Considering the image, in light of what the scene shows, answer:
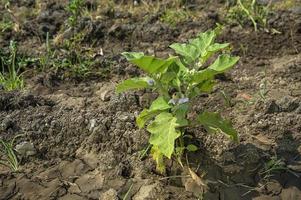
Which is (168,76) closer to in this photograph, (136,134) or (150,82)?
(150,82)

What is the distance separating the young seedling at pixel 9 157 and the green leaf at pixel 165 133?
0.83 meters

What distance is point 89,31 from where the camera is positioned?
4164 millimetres

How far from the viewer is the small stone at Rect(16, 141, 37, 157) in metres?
2.98

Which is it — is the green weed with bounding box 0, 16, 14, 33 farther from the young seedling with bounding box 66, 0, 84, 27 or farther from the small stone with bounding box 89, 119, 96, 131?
the small stone with bounding box 89, 119, 96, 131

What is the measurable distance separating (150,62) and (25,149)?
0.97 metres

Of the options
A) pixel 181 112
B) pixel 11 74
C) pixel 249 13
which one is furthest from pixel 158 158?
pixel 249 13

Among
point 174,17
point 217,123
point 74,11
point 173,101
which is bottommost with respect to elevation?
point 174,17

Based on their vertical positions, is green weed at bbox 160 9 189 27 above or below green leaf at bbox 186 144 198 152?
below

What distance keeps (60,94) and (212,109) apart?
3.34 ft

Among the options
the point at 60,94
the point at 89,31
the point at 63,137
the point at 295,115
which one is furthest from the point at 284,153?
the point at 89,31

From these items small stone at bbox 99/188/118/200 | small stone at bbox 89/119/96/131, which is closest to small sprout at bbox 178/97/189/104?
small stone at bbox 99/188/118/200

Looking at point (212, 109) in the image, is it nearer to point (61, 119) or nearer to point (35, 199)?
point (61, 119)

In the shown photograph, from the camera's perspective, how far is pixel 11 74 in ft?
11.9

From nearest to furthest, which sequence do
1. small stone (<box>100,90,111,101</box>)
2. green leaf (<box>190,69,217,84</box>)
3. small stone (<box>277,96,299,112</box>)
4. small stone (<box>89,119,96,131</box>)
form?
green leaf (<box>190,69,217,84</box>)
small stone (<box>89,119,96,131</box>)
small stone (<box>277,96,299,112</box>)
small stone (<box>100,90,111,101</box>)
